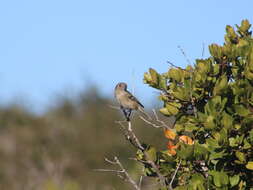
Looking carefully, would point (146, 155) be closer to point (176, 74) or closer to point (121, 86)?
point (176, 74)

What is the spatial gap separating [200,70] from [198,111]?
24 cm

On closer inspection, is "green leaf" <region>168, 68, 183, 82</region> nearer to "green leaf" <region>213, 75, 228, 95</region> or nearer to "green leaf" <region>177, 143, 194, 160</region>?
"green leaf" <region>213, 75, 228, 95</region>

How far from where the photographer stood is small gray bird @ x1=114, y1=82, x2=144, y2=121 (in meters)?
7.36

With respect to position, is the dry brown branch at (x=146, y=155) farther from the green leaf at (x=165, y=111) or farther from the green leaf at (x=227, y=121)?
the green leaf at (x=227, y=121)

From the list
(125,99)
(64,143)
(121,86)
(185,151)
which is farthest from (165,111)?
(64,143)

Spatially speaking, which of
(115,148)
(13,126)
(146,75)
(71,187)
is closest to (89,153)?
(115,148)

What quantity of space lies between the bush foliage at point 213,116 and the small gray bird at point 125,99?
1.84 meters

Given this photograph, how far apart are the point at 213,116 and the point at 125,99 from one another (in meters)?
3.33

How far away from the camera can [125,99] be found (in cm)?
774

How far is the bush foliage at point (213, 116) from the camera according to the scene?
4.46m

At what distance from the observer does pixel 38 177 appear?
26281 millimetres

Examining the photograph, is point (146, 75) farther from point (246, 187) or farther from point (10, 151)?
point (10, 151)

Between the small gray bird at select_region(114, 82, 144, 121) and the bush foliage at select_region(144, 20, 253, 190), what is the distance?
184 cm

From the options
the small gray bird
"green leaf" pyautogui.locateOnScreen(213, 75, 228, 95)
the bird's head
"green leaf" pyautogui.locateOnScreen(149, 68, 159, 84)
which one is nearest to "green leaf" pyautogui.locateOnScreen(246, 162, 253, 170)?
"green leaf" pyautogui.locateOnScreen(213, 75, 228, 95)
